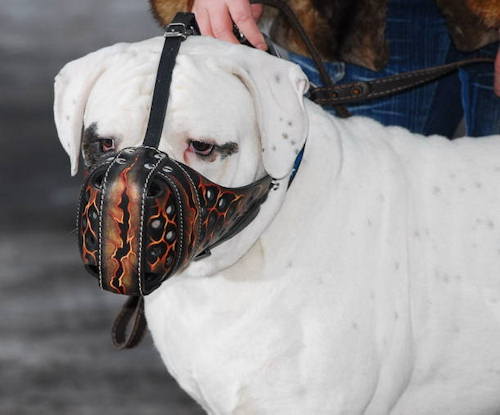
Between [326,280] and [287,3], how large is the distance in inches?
30.0

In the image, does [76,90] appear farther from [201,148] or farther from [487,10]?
[487,10]

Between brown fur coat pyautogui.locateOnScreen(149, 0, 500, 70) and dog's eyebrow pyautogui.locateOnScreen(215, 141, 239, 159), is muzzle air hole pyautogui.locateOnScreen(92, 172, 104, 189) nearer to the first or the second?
dog's eyebrow pyautogui.locateOnScreen(215, 141, 239, 159)

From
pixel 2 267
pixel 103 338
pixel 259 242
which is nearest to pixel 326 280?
pixel 259 242

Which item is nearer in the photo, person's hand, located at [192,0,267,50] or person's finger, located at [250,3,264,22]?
person's hand, located at [192,0,267,50]

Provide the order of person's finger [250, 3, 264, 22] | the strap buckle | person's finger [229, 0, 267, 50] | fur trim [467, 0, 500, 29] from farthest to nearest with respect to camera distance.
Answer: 1. person's finger [250, 3, 264, 22]
2. fur trim [467, 0, 500, 29]
3. person's finger [229, 0, 267, 50]
4. the strap buckle

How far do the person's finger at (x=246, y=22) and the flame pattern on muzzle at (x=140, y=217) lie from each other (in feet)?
1.53

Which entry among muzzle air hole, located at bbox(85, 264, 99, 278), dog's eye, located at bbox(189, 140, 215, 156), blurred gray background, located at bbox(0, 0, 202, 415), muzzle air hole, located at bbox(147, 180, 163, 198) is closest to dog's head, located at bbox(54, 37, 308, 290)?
dog's eye, located at bbox(189, 140, 215, 156)

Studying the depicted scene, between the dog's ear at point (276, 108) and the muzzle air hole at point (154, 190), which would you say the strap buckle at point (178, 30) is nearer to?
the dog's ear at point (276, 108)

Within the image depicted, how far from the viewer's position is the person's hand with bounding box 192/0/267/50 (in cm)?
204

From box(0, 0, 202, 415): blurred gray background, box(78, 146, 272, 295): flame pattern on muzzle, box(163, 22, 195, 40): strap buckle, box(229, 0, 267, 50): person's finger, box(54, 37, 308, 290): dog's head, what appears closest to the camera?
box(78, 146, 272, 295): flame pattern on muzzle

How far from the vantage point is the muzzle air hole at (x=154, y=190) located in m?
1.59

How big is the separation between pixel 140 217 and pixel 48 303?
7.90 ft

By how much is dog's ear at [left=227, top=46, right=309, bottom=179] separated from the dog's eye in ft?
0.38

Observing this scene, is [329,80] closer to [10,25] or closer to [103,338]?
[103,338]
